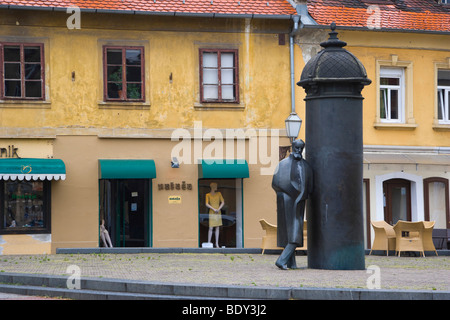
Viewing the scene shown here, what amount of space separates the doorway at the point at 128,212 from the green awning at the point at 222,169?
5.45 feet

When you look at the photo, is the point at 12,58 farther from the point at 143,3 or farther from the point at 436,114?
the point at 436,114

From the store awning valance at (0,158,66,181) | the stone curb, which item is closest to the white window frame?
the store awning valance at (0,158,66,181)

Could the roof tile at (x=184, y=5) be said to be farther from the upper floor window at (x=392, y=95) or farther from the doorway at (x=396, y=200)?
the doorway at (x=396, y=200)

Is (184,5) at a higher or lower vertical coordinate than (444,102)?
higher

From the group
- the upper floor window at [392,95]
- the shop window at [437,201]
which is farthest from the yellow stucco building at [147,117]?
the shop window at [437,201]

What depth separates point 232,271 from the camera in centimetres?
1647

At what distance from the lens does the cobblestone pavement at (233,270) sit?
14047mm

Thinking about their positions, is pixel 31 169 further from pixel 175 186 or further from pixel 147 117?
pixel 175 186

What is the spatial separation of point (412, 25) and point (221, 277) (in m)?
17.4

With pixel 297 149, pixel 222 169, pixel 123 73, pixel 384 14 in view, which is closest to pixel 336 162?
pixel 297 149

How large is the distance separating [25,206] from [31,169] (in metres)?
1.43

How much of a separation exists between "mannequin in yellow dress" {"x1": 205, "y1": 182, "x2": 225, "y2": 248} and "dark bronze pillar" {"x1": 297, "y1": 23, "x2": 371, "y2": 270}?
38.3 feet
